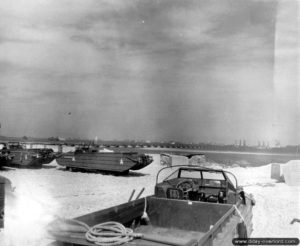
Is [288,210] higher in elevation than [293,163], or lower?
lower

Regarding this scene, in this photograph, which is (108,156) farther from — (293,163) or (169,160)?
(293,163)

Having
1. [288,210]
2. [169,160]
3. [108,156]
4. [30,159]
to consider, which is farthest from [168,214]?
[169,160]

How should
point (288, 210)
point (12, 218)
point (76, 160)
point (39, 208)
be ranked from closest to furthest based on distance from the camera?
point (12, 218) → point (39, 208) → point (288, 210) → point (76, 160)

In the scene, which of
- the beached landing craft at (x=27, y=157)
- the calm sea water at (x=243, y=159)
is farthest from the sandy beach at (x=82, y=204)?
the calm sea water at (x=243, y=159)

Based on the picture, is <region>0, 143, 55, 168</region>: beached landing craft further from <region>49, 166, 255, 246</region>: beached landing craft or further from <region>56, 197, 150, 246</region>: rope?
<region>56, 197, 150, 246</region>: rope

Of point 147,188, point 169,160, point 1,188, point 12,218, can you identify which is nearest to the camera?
point 1,188

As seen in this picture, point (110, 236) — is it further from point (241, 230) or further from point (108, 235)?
point (241, 230)

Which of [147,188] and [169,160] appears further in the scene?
[169,160]
